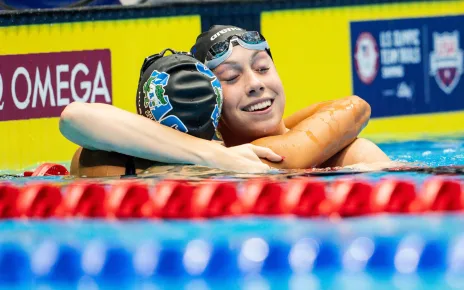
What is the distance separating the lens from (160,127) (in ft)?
12.8

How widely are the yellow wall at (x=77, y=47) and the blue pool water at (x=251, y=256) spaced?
3093 mm

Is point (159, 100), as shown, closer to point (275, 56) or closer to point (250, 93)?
point (250, 93)

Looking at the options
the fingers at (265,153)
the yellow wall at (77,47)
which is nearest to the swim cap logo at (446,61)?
the yellow wall at (77,47)

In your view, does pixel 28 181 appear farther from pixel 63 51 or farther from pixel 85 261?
pixel 63 51

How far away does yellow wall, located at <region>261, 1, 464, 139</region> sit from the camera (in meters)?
7.09

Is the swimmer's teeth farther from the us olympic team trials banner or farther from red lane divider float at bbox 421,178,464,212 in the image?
the us olympic team trials banner

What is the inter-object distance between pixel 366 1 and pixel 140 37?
1887mm

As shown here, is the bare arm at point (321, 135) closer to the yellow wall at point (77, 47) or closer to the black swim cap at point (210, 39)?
the black swim cap at point (210, 39)

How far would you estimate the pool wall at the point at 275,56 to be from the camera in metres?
6.21

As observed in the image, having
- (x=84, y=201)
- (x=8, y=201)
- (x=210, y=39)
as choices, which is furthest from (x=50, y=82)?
(x=84, y=201)

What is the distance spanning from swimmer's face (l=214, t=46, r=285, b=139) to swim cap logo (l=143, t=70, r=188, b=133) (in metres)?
0.37

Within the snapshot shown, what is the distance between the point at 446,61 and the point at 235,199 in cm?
468

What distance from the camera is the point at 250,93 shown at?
168 inches

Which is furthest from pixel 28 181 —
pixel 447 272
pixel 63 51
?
pixel 63 51
